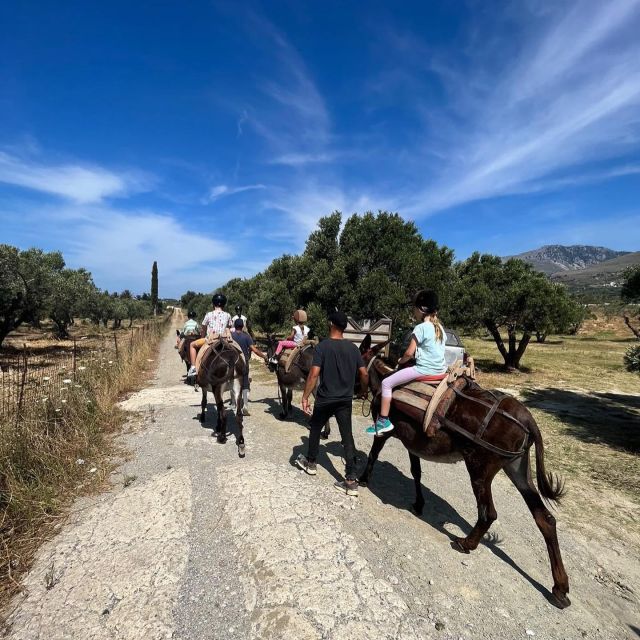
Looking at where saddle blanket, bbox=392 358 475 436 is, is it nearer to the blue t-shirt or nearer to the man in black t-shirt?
the blue t-shirt

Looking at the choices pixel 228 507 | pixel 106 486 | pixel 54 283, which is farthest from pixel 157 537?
pixel 54 283

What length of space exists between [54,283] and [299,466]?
65.2 feet

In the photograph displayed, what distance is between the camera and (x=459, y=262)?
1836 cm

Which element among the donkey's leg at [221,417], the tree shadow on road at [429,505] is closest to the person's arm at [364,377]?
the tree shadow on road at [429,505]

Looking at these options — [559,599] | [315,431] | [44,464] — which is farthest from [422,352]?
[44,464]

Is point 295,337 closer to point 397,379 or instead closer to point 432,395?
point 397,379

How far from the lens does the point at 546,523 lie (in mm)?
3508

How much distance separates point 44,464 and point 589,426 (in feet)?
35.8

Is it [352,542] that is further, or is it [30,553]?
[352,542]

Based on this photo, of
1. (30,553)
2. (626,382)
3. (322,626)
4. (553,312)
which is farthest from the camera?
(553,312)

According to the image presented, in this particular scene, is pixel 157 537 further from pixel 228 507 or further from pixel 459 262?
pixel 459 262

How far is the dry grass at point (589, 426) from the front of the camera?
524 cm

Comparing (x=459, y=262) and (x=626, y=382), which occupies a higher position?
(x=459, y=262)

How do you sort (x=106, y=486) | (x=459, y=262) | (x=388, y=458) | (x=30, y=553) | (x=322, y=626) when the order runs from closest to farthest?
(x=322, y=626)
(x=30, y=553)
(x=106, y=486)
(x=388, y=458)
(x=459, y=262)
